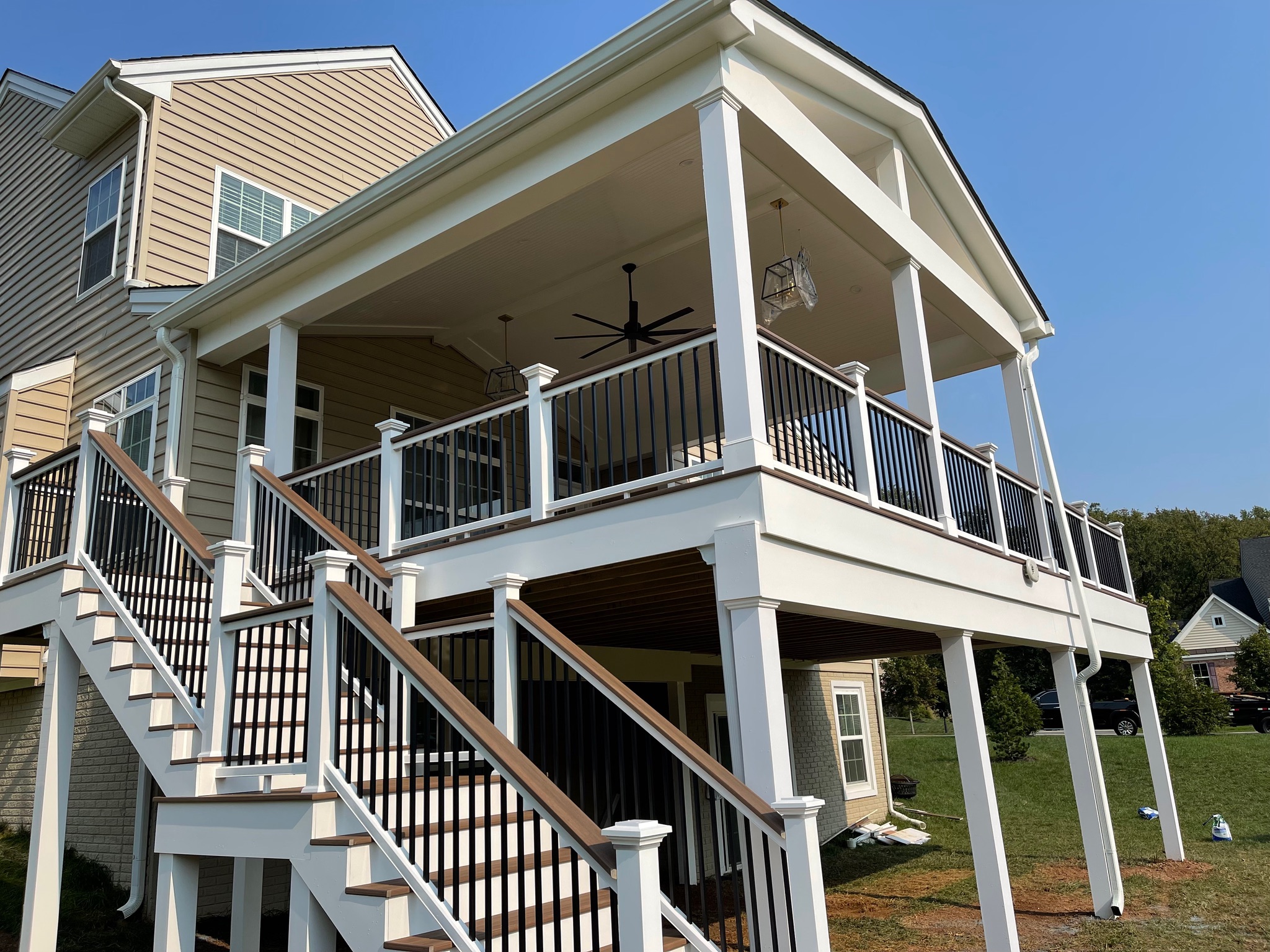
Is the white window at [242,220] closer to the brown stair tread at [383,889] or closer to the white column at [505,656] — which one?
the white column at [505,656]

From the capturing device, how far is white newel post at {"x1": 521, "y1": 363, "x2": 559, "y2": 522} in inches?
251

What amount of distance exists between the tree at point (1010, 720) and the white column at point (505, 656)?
20.3 m

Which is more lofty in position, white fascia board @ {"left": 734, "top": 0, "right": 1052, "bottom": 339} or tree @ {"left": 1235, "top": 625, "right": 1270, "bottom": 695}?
white fascia board @ {"left": 734, "top": 0, "right": 1052, "bottom": 339}

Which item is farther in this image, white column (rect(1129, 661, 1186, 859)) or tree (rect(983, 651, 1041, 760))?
tree (rect(983, 651, 1041, 760))

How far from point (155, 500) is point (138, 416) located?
4.42 m

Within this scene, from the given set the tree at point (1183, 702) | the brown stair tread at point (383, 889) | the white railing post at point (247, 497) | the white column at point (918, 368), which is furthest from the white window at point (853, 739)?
the tree at point (1183, 702)

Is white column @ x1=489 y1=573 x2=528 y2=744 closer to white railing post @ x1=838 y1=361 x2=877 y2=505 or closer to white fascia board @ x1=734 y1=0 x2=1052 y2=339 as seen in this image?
white railing post @ x1=838 y1=361 x2=877 y2=505

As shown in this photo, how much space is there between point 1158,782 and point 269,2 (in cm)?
3102

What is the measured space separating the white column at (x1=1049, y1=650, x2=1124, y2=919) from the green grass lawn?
25cm

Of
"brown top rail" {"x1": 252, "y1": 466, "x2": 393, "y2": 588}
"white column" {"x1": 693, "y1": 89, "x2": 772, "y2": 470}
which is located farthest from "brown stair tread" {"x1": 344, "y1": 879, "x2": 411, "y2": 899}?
"white column" {"x1": 693, "y1": 89, "x2": 772, "y2": 470}

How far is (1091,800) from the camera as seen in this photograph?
27.9 ft

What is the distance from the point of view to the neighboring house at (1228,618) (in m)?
44.2

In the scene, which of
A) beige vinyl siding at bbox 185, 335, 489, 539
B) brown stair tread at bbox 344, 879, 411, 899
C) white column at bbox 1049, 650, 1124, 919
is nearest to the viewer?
brown stair tread at bbox 344, 879, 411, 899

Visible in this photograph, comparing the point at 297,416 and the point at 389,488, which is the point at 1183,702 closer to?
the point at 297,416
